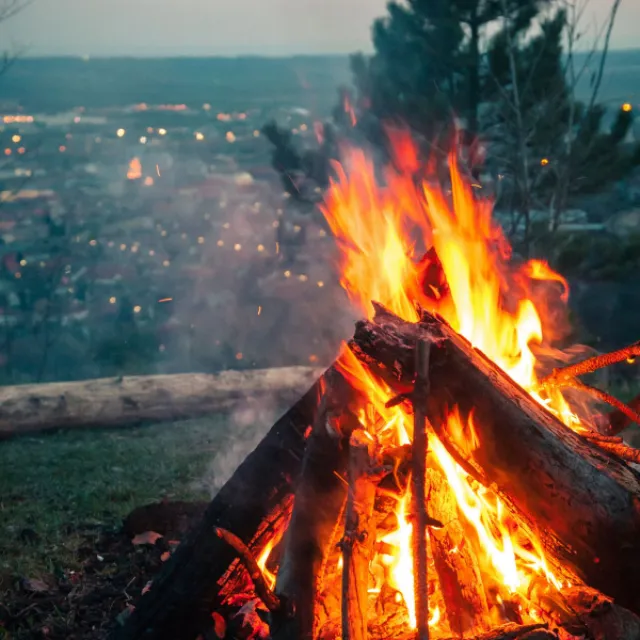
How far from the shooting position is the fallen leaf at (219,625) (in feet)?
9.48

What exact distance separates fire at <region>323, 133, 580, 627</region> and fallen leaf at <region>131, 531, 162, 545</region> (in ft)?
6.08

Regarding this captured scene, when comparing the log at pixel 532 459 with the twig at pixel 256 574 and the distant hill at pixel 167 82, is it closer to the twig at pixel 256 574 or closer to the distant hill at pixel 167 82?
the twig at pixel 256 574

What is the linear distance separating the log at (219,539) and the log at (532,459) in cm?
46

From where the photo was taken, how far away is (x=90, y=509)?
5.11 m

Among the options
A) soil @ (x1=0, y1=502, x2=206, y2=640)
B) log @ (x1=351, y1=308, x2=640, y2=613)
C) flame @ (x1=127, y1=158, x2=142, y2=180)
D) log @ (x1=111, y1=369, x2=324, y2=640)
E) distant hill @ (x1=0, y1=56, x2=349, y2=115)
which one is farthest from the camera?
distant hill @ (x1=0, y1=56, x2=349, y2=115)

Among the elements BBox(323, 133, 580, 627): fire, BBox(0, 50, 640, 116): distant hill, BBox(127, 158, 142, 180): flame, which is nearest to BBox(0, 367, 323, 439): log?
BBox(323, 133, 580, 627): fire

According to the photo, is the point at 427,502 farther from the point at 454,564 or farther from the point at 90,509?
the point at 90,509

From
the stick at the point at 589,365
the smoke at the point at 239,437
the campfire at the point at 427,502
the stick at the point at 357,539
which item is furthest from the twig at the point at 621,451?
the smoke at the point at 239,437

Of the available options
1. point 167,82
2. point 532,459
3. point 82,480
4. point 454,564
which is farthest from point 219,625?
point 167,82

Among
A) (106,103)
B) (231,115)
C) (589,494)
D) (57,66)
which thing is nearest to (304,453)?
(589,494)

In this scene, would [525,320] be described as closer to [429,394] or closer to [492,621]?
[429,394]

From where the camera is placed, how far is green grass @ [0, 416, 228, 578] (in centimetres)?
452

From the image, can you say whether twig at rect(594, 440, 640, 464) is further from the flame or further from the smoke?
the flame

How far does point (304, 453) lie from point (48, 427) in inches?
210
